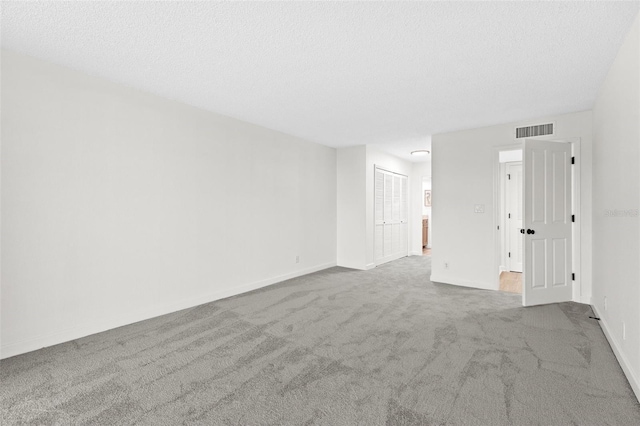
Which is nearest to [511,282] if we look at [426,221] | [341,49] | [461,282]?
[461,282]

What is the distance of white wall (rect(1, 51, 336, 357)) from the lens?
8.36ft

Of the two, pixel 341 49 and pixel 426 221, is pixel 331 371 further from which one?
pixel 426 221

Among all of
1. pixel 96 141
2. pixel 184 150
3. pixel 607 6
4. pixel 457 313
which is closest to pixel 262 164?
pixel 184 150

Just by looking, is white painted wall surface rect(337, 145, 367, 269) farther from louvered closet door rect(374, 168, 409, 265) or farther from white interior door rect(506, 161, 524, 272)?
white interior door rect(506, 161, 524, 272)

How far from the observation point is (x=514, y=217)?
5844mm

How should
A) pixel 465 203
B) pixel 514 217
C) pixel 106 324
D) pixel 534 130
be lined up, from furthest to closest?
pixel 514 217 < pixel 465 203 < pixel 534 130 < pixel 106 324

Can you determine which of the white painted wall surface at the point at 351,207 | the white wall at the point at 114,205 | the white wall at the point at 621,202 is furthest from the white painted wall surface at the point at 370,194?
the white wall at the point at 621,202

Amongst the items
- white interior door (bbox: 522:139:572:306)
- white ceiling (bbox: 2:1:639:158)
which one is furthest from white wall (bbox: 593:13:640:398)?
white interior door (bbox: 522:139:572:306)

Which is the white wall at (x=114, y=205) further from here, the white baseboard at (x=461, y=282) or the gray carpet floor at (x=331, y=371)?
the white baseboard at (x=461, y=282)

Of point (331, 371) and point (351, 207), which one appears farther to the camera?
point (351, 207)

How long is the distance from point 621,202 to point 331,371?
8.32 ft

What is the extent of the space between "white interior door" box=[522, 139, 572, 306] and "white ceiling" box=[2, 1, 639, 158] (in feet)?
1.94

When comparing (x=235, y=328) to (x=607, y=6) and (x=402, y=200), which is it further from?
(x=402, y=200)

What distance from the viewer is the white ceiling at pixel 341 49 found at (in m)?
1.97
